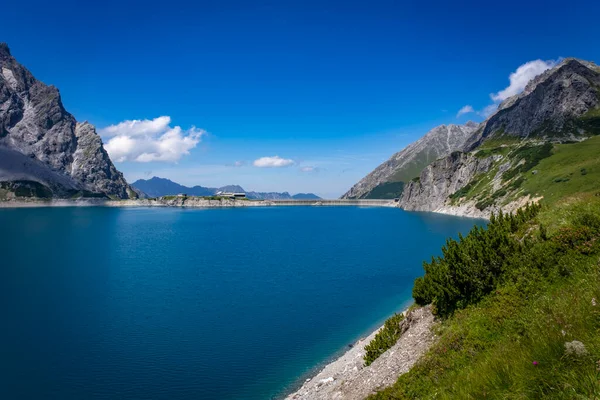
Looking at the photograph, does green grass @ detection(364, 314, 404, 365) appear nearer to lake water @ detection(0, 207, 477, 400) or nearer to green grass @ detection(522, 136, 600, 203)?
lake water @ detection(0, 207, 477, 400)

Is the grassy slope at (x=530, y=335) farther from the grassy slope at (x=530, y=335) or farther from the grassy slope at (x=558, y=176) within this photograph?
the grassy slope at (x=558, y=176)

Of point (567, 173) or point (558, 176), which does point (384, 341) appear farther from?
point (558, 176)

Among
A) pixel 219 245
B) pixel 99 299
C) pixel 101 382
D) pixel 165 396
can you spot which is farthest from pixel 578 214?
pixel 219 245

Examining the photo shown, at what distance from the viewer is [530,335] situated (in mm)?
10031

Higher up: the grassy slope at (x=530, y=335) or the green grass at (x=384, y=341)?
the grassy slope at (x=530, y=335)

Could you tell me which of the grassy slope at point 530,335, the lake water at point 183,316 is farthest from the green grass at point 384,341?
the lake water at point 183,316

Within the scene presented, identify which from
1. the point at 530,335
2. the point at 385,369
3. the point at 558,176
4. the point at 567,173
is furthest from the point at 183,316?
the point at 558,176

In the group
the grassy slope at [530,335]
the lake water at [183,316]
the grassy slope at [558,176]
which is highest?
the grassy slope at [558,176]

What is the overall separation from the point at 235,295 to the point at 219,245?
203 ft

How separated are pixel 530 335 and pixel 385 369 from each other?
12638 mm

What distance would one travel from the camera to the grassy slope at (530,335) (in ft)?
25.1

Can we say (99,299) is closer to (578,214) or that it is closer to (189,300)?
(189,300)

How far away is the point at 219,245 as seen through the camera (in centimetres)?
12056

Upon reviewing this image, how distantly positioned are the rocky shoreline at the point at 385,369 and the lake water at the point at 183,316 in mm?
5730
